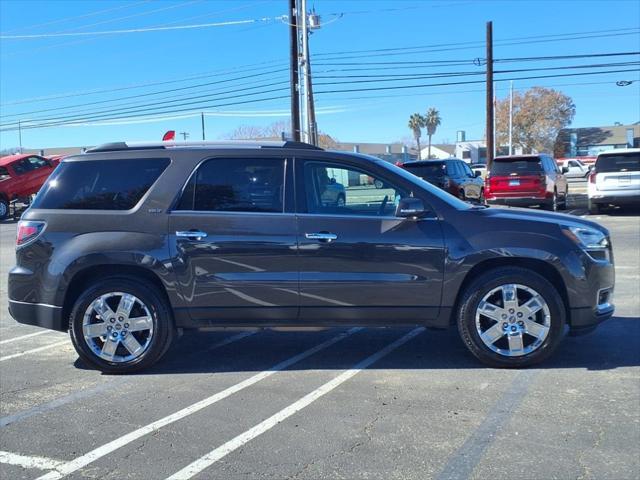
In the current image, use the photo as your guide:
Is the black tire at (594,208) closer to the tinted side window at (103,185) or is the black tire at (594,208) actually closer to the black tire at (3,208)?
the tinted side window at (103,185)

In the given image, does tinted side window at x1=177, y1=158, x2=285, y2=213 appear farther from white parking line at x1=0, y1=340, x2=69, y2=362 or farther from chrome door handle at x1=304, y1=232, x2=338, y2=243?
white parking line at x1=0, y1=340, x2=69, y2=362

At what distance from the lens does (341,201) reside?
523 cm

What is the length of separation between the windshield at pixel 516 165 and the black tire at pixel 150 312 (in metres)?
15.3

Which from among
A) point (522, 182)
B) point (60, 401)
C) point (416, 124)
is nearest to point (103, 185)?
point (60, 401)

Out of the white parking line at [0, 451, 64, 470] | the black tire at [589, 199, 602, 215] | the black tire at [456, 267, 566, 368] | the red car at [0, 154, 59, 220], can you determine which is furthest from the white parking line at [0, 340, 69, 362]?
the red car at [0, 154, 59, 220]

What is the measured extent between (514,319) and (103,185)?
11.9 feet

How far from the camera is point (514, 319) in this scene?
5074 millimetres

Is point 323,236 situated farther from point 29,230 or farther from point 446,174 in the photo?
point 446,174

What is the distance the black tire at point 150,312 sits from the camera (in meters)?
5.18

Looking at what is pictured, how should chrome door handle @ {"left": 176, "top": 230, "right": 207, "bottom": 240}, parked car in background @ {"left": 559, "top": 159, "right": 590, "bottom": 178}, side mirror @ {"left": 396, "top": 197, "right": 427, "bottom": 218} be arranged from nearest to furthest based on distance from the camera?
side mirror @ {"left": 396, "top": 197, "right": 427, "bottom": 218}, chrome door handle @ {"left": 176, "top": 230, "right": 207, "bottom": 240}, parked car in background @ {"left": 559, "top": 159, "right": 590, "bottom": 178}

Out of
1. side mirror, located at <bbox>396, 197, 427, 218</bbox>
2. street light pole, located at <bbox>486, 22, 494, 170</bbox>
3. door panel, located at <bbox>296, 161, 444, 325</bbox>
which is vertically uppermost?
street light pole, located at <bbox>486, 22, 494, 170</bbox>

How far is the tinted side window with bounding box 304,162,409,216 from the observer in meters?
5.19

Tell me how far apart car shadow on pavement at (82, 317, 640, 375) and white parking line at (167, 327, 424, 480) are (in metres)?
0.11

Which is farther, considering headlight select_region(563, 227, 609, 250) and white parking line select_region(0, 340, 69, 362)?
white parking line select_region(0, 340, 69, 362)
